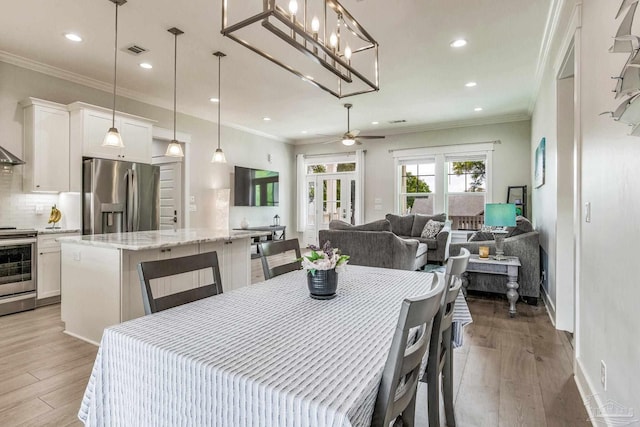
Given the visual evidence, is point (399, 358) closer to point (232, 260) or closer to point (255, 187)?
point (232, 260)

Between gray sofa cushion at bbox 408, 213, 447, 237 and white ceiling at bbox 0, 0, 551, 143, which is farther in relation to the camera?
gray sofa cushion at bbox 408, 213, 447, 237

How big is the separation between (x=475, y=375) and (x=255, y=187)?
6.02m

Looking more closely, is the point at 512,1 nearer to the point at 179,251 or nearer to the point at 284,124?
the point at 179,251

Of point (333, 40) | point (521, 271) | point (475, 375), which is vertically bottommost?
point (475, 375)

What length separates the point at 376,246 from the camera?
4812 millimetres

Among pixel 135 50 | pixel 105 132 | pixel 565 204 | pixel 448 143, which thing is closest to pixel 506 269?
pixel 565 204

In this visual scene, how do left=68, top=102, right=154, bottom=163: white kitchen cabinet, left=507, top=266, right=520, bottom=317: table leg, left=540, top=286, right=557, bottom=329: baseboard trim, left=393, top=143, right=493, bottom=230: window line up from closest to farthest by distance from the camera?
left=540, top=286, right=557, bottom=329: baseboard trim, left=507, top=266, right=520, bottom=317: table leg, left=68, top=102, right=154, bottom=163: white kitchen cabinet, left=393, top=143, right=493, bottom=230: window

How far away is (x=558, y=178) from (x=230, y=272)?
3.32 m

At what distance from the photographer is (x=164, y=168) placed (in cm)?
648

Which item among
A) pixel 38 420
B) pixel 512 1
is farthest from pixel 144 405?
pixel 512 1

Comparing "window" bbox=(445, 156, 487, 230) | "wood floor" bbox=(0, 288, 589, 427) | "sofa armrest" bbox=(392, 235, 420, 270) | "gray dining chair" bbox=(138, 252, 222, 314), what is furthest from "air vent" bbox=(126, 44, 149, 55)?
"window" bbox=(445, 156, 487, 230)

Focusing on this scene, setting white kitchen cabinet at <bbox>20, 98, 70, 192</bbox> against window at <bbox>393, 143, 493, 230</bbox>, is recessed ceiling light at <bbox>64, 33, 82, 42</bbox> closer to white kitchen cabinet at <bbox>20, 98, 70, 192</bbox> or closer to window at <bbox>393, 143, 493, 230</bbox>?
white kitchen cabinet at <bbox>20, 98, 70, 192</bbox>

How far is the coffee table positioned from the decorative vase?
2831mm

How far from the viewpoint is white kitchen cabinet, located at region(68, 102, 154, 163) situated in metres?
4.24
